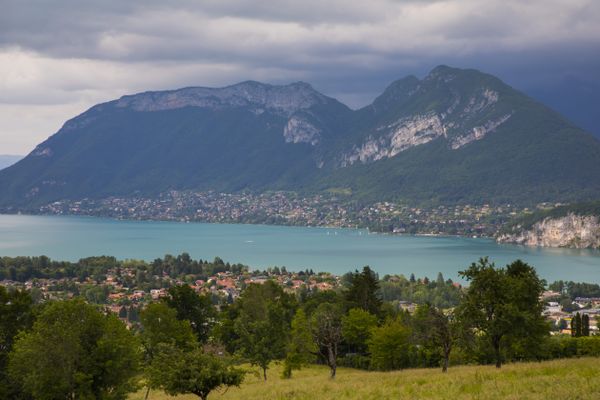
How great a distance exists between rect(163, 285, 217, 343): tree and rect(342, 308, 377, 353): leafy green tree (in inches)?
367

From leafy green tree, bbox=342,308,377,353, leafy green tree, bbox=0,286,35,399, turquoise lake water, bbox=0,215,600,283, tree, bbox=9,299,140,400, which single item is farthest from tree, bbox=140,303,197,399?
turquoise lake water, bbox=0,215,600,283

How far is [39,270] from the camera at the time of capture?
110 m

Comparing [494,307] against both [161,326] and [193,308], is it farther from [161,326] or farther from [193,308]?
[193,308]

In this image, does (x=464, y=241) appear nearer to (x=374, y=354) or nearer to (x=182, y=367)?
(x=374, y=354)

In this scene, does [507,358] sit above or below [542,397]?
below

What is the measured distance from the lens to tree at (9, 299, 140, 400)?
21719 mm

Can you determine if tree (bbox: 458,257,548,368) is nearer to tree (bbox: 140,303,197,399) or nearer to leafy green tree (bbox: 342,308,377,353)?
leafy green tree (bbox: 342,308,377,353)

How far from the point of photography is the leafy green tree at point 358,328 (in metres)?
38.9

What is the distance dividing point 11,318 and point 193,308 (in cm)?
1799

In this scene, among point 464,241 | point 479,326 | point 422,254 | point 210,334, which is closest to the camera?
point 479,326

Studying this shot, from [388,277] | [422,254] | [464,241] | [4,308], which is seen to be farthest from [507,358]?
[464,241]

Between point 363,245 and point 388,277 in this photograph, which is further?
point 363,245

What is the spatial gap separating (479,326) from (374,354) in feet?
37.1

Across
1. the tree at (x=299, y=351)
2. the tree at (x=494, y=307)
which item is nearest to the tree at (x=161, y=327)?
the tree at (x=299, y=351)
